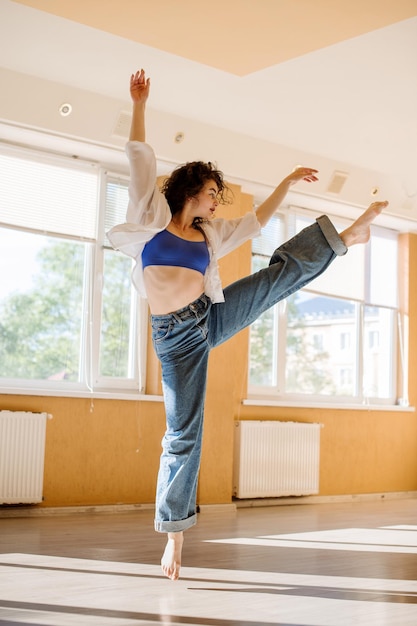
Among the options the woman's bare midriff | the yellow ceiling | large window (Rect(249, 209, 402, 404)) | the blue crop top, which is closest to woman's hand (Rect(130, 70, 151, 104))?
the blue crop top

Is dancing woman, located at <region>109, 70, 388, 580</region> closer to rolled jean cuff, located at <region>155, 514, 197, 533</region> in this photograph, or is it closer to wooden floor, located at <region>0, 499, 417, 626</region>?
rolled jean cuff, located at <region>155, 514, 197, 533</region>

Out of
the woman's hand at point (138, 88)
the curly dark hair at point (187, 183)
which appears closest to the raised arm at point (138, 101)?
the woman's hand at point (138, 88)

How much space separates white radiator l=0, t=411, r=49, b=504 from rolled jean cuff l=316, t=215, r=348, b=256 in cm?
305

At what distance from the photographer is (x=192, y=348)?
2.87 metres

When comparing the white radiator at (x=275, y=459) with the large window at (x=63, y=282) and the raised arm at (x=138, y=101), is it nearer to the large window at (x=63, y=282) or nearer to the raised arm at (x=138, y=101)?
the large window at (x=63, y=282)

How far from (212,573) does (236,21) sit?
2.73 m

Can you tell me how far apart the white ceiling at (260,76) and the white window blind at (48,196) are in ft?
2.06

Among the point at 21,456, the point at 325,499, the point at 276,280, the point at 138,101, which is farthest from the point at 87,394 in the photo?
the point at 138,101

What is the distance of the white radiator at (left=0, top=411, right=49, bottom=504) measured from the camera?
5312 millimetres

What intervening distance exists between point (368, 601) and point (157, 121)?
3848mm

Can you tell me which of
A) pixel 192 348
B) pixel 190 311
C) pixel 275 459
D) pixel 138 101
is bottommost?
pixel 275 459

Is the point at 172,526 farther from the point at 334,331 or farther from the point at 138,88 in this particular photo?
the point at 334,331

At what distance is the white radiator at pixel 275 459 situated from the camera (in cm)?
650

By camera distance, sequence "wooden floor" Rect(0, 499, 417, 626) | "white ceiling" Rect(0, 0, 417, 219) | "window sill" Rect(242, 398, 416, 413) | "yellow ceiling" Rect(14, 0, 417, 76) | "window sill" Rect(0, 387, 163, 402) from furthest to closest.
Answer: "window sill" Rect(242, 398, 416, 413)
"window sill" Rect(0, 387, 163, 402)
"white ceiling" Rect(0, 0, 417, 219)
"yellow ceiling" Rect(14, 0, 417, 76)
"wooden floor" Rect(0, 499, 417, 626)
